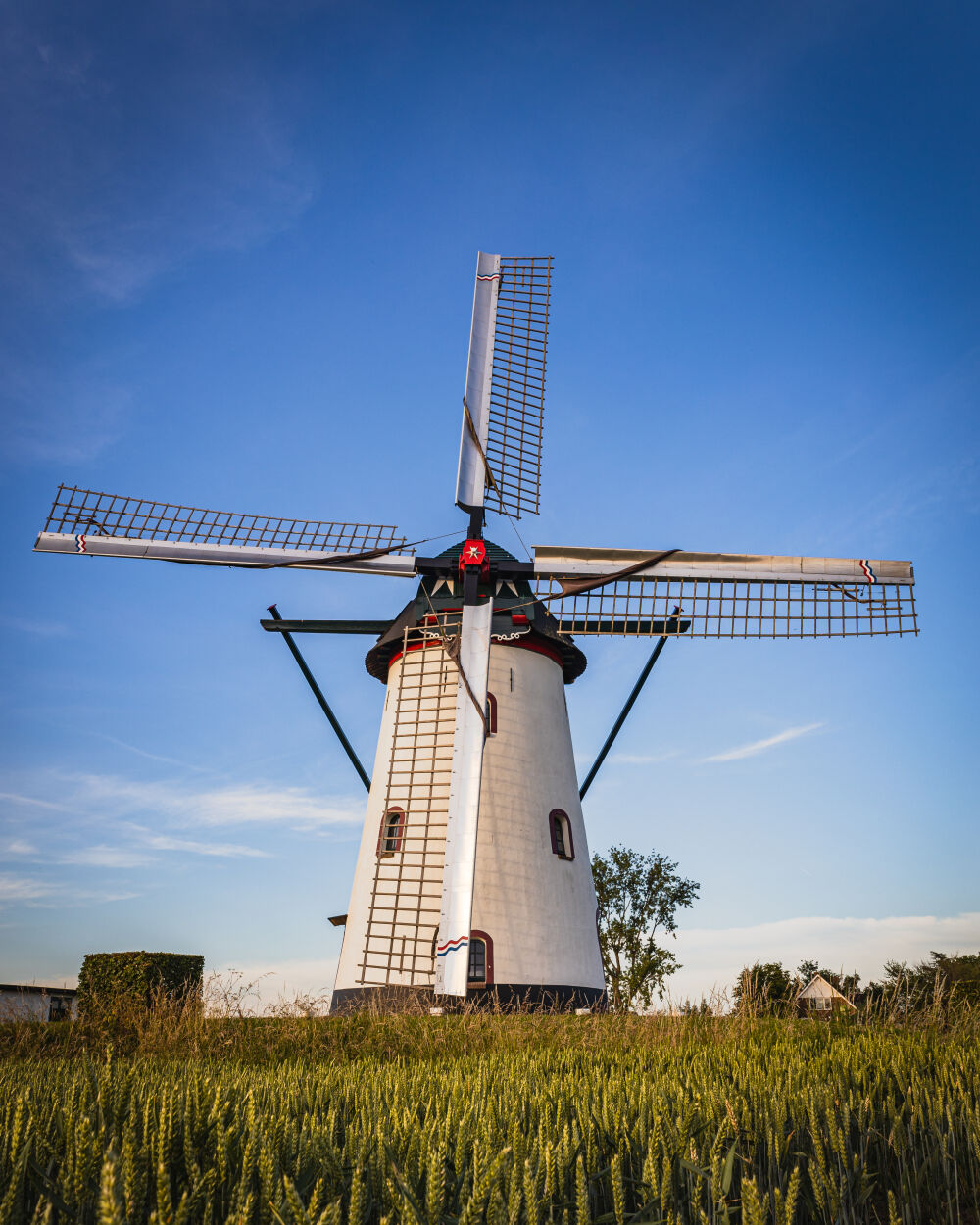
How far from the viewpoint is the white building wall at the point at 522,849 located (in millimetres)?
14859

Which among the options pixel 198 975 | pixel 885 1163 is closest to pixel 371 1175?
pixel 885 1163

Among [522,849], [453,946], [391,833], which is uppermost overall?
[391,833]

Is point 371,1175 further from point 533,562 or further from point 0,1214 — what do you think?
point 533,562

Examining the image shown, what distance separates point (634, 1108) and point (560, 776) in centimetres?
1334

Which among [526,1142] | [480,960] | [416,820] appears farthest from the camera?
[416,820]

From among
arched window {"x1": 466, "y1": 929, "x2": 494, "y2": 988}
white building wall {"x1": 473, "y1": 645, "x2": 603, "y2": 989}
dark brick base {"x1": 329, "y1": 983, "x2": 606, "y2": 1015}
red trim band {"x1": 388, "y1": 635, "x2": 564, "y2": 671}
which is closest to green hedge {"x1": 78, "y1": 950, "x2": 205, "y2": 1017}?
dark brick base {"x1": 329, "y1": 983, "x2": 606, "y2": 1015}

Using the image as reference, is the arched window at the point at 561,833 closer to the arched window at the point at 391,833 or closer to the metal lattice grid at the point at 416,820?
the metal lattice grid at the point at 416,820

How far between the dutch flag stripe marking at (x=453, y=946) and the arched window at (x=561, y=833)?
11.7 ft

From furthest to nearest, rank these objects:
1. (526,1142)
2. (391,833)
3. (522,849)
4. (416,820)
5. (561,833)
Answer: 1. (561,833)
2. (391,833)
3. (416,820)
4. (522,849)
5. (526,1142)

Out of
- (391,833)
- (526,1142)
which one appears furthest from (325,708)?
(526,1142)

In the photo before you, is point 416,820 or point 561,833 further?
point 561,833

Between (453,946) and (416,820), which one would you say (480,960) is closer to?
(453,946)

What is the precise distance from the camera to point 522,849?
15.5 meters

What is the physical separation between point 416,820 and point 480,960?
8.83 feet
